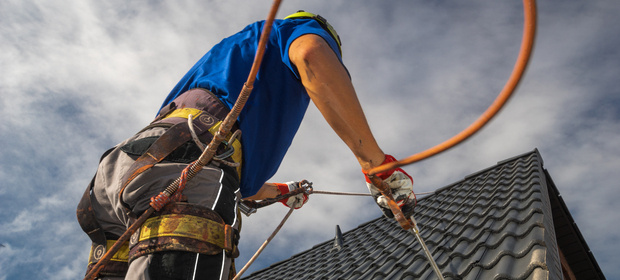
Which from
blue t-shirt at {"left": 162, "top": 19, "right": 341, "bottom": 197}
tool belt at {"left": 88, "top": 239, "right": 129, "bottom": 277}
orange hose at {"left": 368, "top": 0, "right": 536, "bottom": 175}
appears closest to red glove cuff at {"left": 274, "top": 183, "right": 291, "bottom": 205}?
blue t-shirt at {"left": 162, "top": 19, "right": 341, "bottom": 197}

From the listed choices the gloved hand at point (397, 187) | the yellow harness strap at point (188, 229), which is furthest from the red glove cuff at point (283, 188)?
the yellow harness strap at point (188, 229)

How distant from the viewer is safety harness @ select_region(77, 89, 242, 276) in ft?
4.05

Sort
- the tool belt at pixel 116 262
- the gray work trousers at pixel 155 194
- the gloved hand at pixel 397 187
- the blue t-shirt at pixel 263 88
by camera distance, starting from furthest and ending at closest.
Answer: the gloved hand at pixel 397 187
the blue t-shirt at pixel 263 88
the tool belt at pixel 116 262
the gray work trousers at pixel 155 194

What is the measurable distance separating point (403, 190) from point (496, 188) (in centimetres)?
313

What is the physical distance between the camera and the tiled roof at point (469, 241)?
233 centimetres

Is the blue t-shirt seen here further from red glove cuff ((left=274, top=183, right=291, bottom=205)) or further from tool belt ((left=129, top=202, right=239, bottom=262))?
red glove cuff ((left=274, top=183, right=291, bottom=205))

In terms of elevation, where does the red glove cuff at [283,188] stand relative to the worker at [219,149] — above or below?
above

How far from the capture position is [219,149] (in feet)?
4.77

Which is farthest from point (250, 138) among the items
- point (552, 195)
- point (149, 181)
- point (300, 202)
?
point (552, 195)

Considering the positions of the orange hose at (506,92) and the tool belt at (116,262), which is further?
the tool belt at (116,262)

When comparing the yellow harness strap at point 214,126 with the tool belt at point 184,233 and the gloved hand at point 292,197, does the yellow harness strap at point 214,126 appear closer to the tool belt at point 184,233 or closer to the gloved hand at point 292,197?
the tool belt at point 184,233

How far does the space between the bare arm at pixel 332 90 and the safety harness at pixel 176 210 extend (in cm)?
35

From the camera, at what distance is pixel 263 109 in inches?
67.2

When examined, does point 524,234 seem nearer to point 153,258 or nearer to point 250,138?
point 250,138
